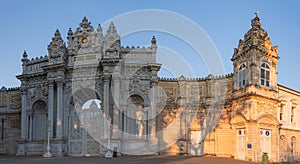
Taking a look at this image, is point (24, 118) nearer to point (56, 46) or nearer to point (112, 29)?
point (56, 46)

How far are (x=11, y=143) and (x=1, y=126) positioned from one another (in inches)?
107

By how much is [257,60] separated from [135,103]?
11951 millimetres

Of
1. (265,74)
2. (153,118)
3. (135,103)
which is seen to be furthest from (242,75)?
(135,103)

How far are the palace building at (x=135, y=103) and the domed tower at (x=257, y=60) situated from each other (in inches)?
3.4

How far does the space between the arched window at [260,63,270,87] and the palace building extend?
85 millimetres

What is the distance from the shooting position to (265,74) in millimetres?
30391

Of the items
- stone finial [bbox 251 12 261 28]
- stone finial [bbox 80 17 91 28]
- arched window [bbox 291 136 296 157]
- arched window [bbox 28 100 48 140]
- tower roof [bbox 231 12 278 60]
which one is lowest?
arched window [bbox 291 136 296 157]

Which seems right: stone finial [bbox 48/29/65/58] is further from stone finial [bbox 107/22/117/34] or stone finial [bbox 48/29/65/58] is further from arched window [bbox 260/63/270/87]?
arched window [bbox 260/63/270/87]

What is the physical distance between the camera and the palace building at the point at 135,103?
31375mm

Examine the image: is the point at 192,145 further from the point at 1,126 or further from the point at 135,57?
the point at 1,126

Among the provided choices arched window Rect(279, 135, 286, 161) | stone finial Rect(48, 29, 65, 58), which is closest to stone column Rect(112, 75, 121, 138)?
stone finial Rect(48, 29, 65, 58)

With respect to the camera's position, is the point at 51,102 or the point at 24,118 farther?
the point at 24,118

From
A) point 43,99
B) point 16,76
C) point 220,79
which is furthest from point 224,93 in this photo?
point 16,76

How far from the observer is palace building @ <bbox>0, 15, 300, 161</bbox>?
103ft
